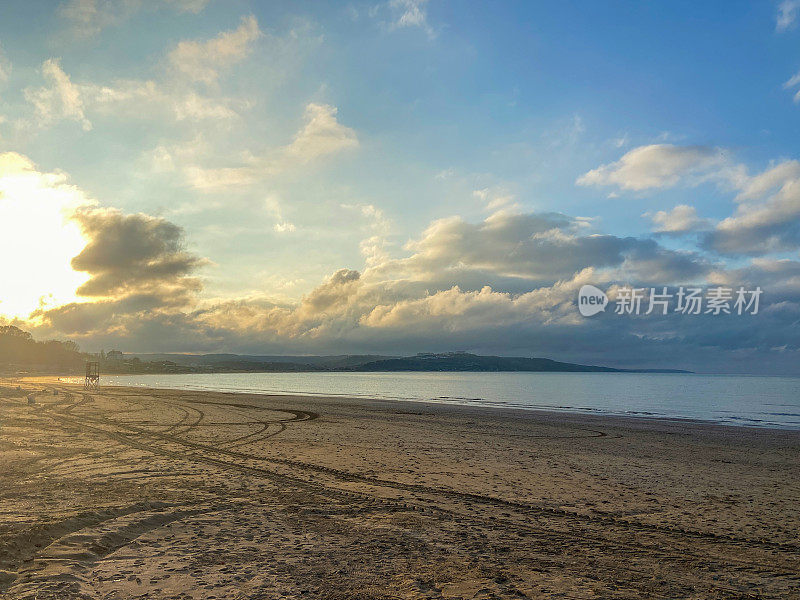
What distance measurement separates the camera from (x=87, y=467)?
13.9 m

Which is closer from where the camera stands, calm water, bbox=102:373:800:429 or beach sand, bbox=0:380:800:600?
beach sand, bbox=0:380:800:600

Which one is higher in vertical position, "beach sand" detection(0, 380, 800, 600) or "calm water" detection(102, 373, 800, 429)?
"beach sand" detection(0, 380, 800, 600)

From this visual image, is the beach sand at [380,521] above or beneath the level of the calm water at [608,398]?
above

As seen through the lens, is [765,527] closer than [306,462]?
Yes

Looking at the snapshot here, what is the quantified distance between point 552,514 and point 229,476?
27.2ft

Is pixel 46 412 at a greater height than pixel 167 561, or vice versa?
pixel 167 561

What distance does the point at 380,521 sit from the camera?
32.1 ft

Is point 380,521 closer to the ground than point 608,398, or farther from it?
farther from it

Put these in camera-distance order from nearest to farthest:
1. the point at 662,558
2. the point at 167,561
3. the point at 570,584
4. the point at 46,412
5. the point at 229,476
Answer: the point at 570,584
the point at 167,561
the point at 662,558
the point at 229,476
the point at 46,412

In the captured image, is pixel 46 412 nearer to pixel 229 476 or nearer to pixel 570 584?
pixel 229 476

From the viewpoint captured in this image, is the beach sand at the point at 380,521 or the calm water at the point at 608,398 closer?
the beach sand at the point at 380,521

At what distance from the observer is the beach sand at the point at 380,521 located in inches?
272

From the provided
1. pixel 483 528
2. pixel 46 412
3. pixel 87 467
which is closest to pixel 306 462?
pixel 87 467

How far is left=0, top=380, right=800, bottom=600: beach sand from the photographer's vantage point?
22.6ft
